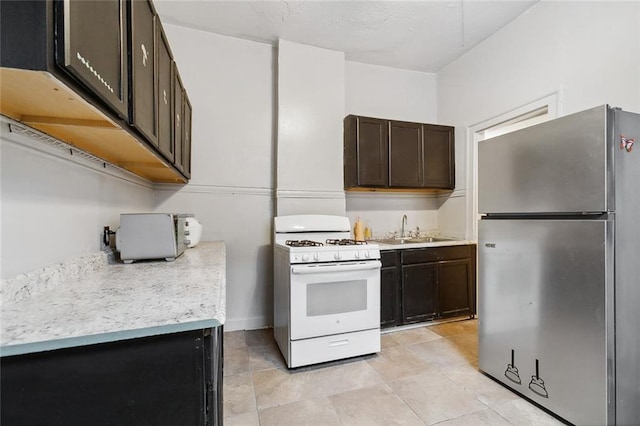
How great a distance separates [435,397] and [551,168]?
5.13 ft

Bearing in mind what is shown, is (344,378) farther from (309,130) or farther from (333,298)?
(309,130)

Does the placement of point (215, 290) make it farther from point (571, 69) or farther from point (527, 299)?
point (571, 69)

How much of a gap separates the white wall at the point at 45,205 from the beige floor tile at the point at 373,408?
65.6 inches

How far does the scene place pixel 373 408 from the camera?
5.74ft

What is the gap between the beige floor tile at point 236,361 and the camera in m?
2.17

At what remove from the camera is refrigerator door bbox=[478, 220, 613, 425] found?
143 cm

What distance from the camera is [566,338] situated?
5.14ft

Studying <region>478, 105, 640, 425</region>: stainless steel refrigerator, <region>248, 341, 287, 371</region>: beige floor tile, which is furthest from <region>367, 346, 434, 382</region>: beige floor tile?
<region>248, 341, 287, 371</region>: beige floor tile

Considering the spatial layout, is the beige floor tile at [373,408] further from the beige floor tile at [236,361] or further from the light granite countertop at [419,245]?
the light granite countertop at [419,245]

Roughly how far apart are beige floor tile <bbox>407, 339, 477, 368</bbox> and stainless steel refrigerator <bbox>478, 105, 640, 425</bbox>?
406 millimetres

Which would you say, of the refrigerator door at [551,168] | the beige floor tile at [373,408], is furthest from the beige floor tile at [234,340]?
the refrigerator door at [551,168]

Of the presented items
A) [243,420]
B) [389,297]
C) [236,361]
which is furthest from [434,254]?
[243,420]

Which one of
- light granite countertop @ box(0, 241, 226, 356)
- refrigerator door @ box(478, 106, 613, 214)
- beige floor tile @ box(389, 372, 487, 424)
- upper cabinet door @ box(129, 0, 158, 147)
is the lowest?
beige floor tile @ box(389, 372, 487, 424)

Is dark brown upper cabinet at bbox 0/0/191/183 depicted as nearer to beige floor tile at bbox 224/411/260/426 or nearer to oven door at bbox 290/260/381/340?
oven door at bbox 290/260/381/340
